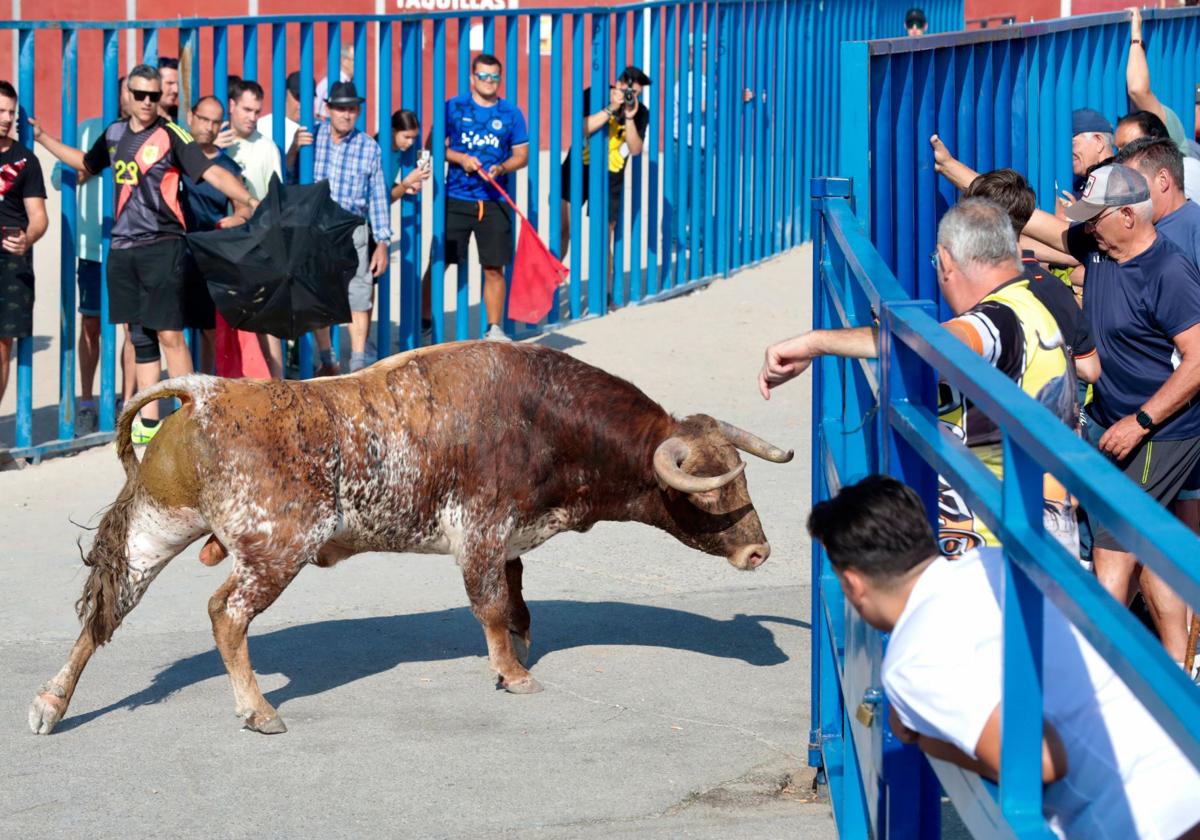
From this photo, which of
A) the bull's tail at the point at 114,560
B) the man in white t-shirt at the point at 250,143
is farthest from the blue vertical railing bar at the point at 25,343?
the bull's tail at the point at 114,560

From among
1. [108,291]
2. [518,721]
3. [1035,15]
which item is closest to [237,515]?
[518,721]

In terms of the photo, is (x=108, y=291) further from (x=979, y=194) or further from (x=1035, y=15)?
(x=1035, y=15)

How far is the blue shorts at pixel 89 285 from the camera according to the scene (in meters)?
9.92

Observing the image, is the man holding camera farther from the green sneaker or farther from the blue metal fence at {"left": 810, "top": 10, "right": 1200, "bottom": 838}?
the blue metal fence at {"left": 810, "top": 10, "right": 1200, "bottom": 838}

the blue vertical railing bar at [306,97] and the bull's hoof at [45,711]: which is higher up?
the blue vertical railing bar at [306,97]

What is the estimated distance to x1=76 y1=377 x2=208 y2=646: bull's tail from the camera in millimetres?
5910

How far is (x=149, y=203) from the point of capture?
9336 mm

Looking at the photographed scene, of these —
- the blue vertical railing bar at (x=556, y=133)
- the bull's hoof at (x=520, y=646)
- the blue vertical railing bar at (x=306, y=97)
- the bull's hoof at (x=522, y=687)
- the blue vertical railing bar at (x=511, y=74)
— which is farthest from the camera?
the blue vertical railing bar at (x=556, y=133)

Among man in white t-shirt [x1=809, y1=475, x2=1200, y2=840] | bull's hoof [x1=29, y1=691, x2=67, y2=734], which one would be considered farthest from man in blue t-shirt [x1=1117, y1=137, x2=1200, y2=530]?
bull's hoof [x1=29, y1=691, x2=67, y2=734]

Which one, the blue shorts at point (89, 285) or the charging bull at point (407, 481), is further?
the blue shorts at point (89, 285)

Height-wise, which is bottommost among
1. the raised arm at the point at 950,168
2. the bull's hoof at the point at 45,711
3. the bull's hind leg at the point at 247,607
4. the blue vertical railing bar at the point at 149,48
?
the bull's hoof at the point at 45,711

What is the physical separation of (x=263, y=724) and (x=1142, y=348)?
3302 millimetres

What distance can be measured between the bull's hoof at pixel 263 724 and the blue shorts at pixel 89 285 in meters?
4.86

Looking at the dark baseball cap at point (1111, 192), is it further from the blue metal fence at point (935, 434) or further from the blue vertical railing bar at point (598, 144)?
the blue vertical railing bar at point (598, 144)
